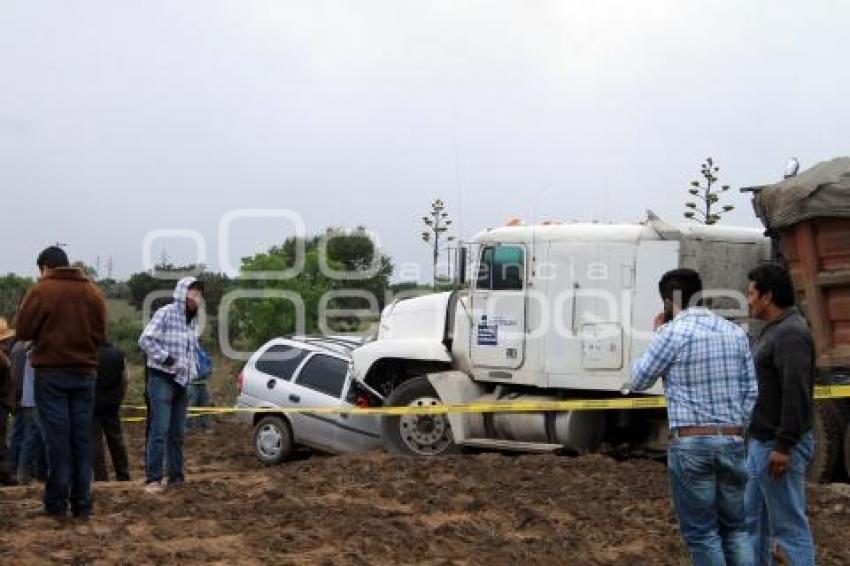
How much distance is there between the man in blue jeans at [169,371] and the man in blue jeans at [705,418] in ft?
14.8

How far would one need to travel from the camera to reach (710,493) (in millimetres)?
5617

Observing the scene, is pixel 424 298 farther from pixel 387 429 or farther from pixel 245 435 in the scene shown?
pixel 245 435

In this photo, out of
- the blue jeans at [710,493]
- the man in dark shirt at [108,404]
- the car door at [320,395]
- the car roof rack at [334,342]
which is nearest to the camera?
the blue jeans at [710,493]

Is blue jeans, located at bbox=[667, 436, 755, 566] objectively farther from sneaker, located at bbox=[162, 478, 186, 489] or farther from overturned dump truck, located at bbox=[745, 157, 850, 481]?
overturned dump truck, located at bbox=[745, 157, 850, 481]

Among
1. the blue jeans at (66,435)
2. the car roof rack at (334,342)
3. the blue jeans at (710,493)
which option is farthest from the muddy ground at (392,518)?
the car roof rack at (334,342)

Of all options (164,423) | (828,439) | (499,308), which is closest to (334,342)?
(499,308)

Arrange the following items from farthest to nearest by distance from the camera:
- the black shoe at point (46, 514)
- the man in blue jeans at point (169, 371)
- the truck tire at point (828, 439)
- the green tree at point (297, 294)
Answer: the green tree at point (297, 294), the truck tire at point (828, 439), the man in blue jeans at point (169, 371), the black shoe at point (46, 514)

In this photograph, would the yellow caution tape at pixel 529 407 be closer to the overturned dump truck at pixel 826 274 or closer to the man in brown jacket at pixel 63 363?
the overturned dump truck at pixel 826 274

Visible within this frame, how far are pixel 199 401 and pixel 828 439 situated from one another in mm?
11001

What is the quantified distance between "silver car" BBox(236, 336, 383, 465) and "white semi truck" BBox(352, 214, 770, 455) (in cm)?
89

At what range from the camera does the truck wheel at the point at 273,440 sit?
14078 millimetres

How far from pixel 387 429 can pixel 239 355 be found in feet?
53.8

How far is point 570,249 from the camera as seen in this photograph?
12266 mm

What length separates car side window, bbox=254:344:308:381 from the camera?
14.5 metres
